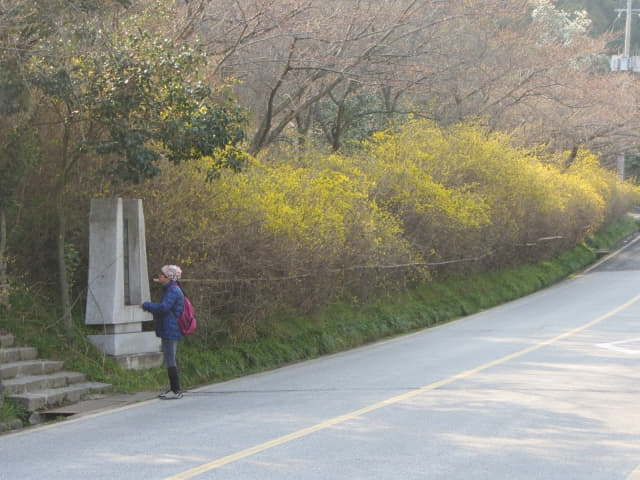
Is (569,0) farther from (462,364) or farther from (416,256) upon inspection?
(462,364)

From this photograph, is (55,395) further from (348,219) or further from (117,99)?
(348,219)

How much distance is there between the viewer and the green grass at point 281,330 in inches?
466

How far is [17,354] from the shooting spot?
36.5 ft

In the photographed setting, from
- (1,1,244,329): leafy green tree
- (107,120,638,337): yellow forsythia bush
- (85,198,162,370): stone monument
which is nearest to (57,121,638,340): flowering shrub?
(107,120,638,337): yellow forsythia bush

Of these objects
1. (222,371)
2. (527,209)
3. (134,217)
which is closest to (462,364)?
(222,371)

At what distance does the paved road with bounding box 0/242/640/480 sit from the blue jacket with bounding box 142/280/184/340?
92 centimetres

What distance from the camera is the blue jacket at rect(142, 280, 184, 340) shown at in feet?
36.3

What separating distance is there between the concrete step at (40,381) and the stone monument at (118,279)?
34.1 inches

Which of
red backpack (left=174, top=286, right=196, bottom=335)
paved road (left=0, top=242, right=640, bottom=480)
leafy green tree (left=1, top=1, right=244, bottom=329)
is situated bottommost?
paved road (left=0, top=242, right=640, bottom=480)

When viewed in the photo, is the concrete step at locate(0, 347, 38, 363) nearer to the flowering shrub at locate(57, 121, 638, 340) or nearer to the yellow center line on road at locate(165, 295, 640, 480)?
the flowering shrub at locate(57, 121, 638, 340)

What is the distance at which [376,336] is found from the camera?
18.6 m

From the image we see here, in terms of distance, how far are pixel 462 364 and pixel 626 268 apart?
2299 cm

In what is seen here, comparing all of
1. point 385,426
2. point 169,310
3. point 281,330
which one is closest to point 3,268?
point 169,310

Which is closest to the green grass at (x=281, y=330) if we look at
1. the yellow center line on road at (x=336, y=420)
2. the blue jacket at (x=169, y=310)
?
the blue jacket at (x=169, y=310)
